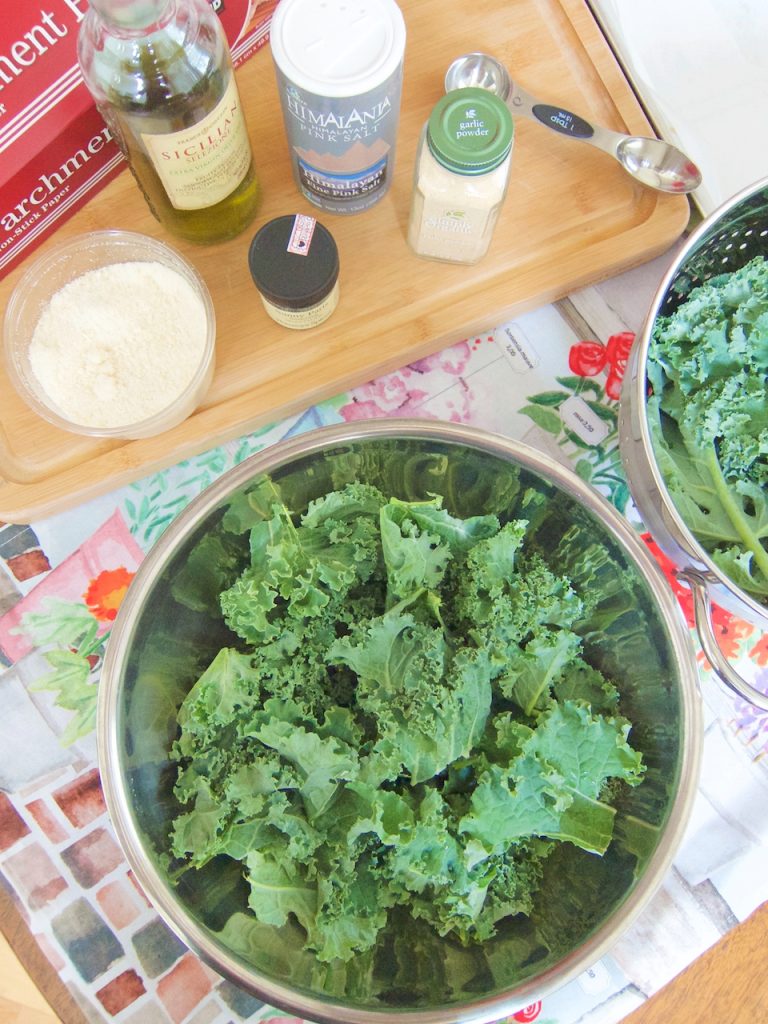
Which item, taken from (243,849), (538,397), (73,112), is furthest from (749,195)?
(243,849)

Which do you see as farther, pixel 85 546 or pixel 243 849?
pixel 85 546

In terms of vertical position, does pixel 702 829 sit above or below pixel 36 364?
below

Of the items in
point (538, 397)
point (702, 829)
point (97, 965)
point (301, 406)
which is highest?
point (301, 406)

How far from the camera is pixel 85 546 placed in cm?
90

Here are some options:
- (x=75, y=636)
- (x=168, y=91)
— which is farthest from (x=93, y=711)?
(x=168, y=91)

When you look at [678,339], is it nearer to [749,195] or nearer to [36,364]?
[749,195]

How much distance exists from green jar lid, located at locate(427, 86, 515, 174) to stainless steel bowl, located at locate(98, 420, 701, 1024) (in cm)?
24

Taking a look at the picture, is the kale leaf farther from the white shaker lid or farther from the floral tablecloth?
the white shaker lid

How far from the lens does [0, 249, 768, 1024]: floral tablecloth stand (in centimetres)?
86

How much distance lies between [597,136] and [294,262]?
0.38 metres

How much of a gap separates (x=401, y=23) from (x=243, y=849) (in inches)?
28.9

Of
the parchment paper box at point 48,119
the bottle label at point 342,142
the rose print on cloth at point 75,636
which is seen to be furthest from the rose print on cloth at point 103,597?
the bottle label at point 342,142

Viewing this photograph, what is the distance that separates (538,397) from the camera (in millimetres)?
922

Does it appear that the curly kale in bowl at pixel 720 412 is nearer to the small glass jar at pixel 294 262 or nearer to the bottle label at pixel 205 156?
the small glass jar at pixel 294 262
